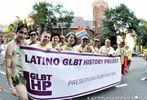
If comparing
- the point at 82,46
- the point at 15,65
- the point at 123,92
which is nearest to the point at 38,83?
the point at 15,65

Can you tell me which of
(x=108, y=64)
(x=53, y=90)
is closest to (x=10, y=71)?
(x=53, y=90)

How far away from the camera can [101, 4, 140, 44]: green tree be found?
75.9 m

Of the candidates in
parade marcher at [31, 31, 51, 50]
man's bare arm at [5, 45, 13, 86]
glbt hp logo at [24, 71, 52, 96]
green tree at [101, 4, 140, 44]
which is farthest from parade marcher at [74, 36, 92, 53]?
green tree at [101, 4, 140, 44]

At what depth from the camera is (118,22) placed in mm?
78750

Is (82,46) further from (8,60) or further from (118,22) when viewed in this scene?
(118,22)

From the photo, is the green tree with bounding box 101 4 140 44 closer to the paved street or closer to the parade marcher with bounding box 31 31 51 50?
the paved street

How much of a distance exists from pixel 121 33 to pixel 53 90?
65.7 metres

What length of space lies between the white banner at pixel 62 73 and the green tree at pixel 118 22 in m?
63.3

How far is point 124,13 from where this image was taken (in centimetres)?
7800

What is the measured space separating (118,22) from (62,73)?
230 feet

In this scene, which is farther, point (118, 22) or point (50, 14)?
point (50, 14)

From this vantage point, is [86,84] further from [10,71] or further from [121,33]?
[121,33]

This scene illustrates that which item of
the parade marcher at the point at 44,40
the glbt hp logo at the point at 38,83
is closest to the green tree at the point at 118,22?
the parade marcher at the point at 44,40

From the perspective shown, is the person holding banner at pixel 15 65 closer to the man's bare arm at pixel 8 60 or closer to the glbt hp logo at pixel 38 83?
the man's bare arm at pixel 8 60
